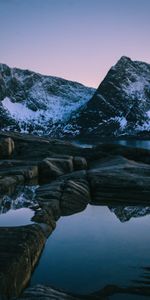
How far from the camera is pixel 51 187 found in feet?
78.4

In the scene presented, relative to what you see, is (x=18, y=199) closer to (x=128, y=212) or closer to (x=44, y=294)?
(x=128, y=212)

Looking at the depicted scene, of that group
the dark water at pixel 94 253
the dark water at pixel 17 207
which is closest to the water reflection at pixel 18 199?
the dark water at pixel 17 207

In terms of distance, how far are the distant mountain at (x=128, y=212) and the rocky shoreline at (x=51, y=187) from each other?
1.33 meters

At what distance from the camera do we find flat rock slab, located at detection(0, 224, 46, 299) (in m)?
10.4

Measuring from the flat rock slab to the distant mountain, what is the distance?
6780 millimetres

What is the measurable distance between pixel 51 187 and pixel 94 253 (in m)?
9.77

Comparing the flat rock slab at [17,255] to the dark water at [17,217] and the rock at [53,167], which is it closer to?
the dark water at [17,217]

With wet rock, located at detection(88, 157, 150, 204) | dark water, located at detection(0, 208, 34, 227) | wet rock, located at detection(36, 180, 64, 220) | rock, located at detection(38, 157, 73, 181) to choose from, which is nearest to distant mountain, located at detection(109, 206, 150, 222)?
wet rock, located at detection(88, 157, 150, 204)

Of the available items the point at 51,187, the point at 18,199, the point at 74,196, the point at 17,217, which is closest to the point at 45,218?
the point at 17,217

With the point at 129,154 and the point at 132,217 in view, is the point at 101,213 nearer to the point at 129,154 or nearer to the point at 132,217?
the point at 132,217

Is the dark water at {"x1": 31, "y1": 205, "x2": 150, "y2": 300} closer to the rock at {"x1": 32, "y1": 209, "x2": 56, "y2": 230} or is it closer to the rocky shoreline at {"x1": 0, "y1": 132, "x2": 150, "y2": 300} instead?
the rock at {"x1": 32, "y1": 209, "x2": 56, "y2": 230}

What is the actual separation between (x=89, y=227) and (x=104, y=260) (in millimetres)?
4944

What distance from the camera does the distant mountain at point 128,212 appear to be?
20.7 meters

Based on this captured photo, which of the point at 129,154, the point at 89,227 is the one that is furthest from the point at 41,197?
the point at 129,154
